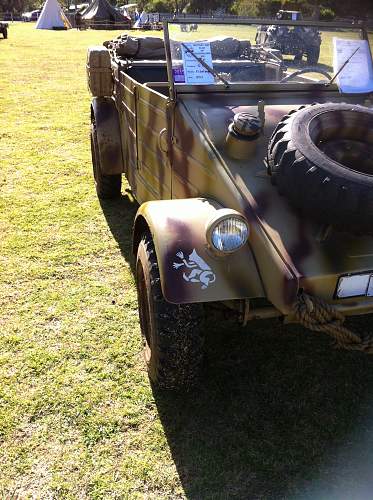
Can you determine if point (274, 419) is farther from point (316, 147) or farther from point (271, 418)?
point (316, 147)

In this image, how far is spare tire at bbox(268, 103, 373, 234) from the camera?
2.18m

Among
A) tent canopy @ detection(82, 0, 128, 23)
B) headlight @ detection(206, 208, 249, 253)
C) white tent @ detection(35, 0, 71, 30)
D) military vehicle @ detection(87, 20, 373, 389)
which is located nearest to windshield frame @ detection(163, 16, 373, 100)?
military vehicle @ detection(87, 20, 373, 389)

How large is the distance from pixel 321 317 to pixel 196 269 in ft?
1.95

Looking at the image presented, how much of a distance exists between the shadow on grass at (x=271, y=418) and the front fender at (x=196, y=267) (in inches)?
32.1

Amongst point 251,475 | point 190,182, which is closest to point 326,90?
point 190,182

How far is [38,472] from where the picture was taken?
2.41 metres

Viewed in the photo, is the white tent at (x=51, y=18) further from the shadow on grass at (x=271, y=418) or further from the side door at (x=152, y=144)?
the shadow on grass at (x=271, y=418)

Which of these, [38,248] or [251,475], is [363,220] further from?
[38,248]

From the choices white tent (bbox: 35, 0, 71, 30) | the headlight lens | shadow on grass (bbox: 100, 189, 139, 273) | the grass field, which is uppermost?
the headlight lens

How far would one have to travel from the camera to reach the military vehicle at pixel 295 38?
346cm

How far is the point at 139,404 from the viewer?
2.80 m

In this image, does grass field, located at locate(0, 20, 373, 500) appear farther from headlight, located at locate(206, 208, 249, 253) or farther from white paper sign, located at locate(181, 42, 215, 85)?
white paper sign, located at locate(181, 42, 215, 85)

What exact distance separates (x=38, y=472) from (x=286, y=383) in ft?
4.73

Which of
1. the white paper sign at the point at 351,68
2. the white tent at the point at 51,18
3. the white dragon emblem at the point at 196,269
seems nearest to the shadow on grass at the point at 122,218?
the white dragon emblem at the point at 196,269
